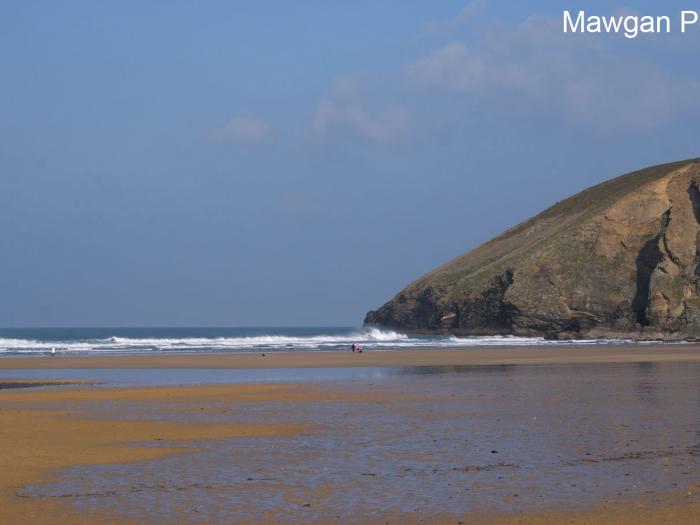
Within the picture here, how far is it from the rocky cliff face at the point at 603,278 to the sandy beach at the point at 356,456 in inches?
2435

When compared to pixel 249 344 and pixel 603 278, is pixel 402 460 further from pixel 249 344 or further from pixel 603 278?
pixel 603 278

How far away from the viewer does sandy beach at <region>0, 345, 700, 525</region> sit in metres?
10.4

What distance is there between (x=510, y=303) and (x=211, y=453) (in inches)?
3190

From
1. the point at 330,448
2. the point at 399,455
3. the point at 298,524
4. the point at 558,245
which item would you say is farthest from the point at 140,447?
the point at 558,245

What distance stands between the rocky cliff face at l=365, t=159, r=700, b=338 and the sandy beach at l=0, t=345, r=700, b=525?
203 ft

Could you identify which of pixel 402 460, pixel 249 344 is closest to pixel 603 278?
pixel 249 344

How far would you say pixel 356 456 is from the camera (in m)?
14.1

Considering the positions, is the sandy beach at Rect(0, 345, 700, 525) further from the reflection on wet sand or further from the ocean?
the ocean

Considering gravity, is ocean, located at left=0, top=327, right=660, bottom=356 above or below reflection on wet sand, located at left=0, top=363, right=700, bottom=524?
above

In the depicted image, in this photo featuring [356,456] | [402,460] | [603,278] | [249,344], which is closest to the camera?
[402,460]

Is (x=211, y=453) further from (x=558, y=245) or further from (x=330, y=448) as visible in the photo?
(x=558, y=245)

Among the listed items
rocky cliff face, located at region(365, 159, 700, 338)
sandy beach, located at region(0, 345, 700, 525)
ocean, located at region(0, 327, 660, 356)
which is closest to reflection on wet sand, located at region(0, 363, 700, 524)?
sandy beach, located at region(0, 345, 700, 525)

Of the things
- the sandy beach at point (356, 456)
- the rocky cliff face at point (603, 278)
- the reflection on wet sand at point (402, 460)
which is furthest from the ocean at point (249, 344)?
the reflection on wet sand at point (402, 460)

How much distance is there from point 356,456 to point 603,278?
8238 centimetres
